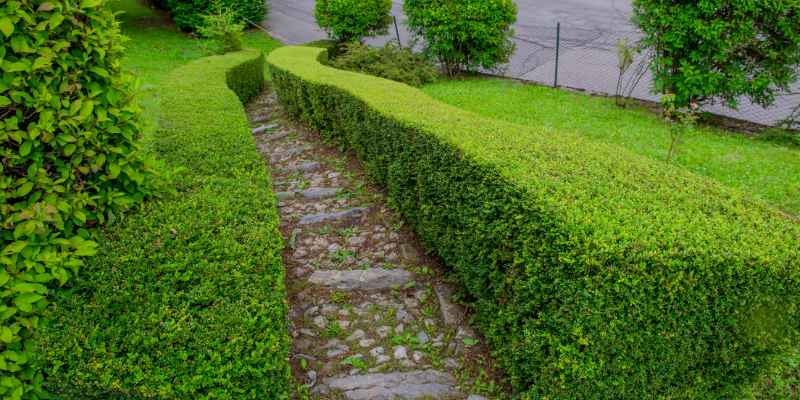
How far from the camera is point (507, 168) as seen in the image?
152 inches

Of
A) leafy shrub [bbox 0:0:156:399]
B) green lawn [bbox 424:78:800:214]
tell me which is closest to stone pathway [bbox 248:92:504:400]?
leafy shrub [bbox 0:0:156:399]

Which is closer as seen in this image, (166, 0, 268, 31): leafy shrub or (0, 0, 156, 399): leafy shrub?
(0, 0, 156, 399): leafy shrub

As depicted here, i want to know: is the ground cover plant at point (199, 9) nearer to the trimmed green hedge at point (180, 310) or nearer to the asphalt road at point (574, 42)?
the asphalt road at point (574, 42)

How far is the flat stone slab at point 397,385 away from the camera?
3434 mm

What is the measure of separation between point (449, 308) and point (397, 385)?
1.02 metres

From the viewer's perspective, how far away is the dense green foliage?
8141mm

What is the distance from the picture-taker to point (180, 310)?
9.70 ft

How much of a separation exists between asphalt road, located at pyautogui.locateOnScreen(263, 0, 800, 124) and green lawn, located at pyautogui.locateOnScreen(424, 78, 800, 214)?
130 centimetres

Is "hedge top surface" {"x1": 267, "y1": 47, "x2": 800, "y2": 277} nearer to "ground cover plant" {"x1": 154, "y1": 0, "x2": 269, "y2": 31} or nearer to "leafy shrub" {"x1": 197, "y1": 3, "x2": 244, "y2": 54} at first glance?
"leafy shrub" {"x1": 197, "y1": 3, "x2": 244, "y2": 54}

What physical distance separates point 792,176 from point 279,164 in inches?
277

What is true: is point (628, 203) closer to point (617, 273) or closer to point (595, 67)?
point (617, 273)

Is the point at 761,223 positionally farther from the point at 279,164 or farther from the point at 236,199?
the point at 279,164

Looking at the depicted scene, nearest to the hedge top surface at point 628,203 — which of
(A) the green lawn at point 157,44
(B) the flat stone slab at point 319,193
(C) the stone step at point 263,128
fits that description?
(B) the flat stone slab at point 319,193

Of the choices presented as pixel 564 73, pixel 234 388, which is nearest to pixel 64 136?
pixel 234 388
